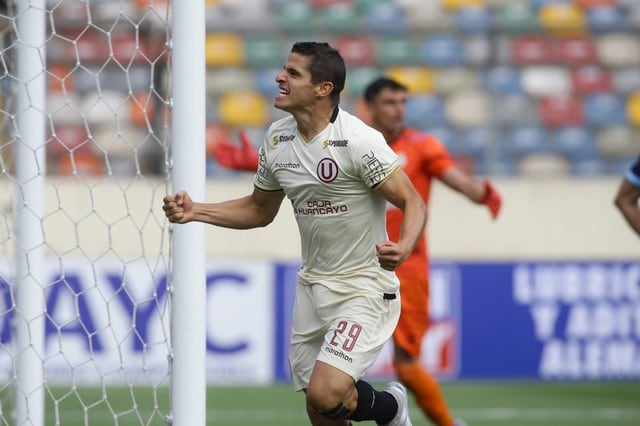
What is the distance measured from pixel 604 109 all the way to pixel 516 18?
1201mm

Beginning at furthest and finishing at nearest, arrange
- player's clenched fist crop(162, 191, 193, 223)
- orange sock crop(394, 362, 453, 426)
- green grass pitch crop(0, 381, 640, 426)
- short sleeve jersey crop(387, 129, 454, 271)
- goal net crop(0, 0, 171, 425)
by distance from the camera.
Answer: green grass pitch crop(0, 381, 640, 426) < goal net crop(0, 0, 171, 425) < short sleeve jersey crop(387, 129, 454, 271) < orange sock crop(394, 362, 453, 426) < player's clenched fist crop(162, 191, 193, 223)

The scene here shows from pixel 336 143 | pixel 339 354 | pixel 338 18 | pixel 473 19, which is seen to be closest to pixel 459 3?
pixel 473 19

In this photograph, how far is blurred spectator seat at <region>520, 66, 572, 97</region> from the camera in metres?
10.9

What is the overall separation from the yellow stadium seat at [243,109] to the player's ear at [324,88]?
20.6 ft

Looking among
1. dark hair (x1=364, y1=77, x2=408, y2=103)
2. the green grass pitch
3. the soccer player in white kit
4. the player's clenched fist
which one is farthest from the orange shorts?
the player's clenched fist

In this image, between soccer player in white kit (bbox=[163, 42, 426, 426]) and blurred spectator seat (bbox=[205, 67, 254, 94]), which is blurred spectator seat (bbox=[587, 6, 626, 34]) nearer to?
blurred spectator seat (bbox=[205, 67, 254, 94])

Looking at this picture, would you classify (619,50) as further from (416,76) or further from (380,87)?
(380,87)

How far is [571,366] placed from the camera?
9.76 metres

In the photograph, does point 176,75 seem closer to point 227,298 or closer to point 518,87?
point 227,298

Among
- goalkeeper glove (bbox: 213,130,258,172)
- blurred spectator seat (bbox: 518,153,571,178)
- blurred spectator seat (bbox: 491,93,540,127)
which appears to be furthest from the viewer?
blurred spectator seat (bbox: 518,153,571,178)

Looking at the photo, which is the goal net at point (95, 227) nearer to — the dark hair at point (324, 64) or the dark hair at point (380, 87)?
the dark hair at point (380, 87)

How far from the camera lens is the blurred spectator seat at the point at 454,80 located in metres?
10.8

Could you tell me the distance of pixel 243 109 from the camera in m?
10.9

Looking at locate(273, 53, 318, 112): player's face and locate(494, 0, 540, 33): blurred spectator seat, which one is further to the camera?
locate(494, 0, 540, 33): blurred spectator seat
